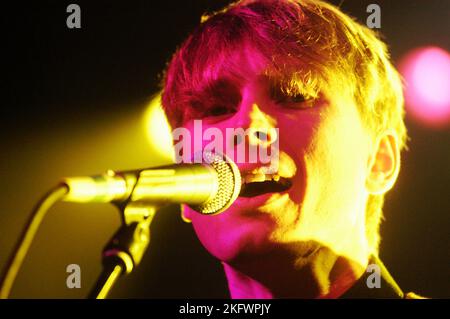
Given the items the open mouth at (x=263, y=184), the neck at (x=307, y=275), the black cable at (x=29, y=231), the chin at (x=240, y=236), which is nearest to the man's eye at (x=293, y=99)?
the open mouth at (x=263, y=184)

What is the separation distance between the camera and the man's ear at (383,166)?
175 centimetres

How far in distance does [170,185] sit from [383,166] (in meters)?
1.03

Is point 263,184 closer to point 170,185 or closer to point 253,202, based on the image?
point 253,202

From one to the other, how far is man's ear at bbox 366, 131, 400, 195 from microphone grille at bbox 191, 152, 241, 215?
0.76 metres

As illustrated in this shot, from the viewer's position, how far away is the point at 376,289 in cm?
169

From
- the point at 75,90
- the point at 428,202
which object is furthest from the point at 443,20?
the point at 75,90

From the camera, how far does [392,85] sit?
188cm

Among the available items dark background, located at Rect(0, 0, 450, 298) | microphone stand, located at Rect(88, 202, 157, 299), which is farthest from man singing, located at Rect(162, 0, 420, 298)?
microphone stand, located at Rect(88, 202, 157, 299)

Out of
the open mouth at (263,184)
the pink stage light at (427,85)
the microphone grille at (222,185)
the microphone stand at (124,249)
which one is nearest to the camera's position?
Result: the microphone stand at (124,249)

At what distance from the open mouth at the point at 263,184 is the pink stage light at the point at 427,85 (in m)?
0.66

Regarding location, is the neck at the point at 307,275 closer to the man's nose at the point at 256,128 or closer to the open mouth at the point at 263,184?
the open mouth at the point at 263,184

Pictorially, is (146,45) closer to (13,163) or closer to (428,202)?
(13,163)

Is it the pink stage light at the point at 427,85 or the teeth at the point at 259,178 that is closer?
the teeth at the point at 259,178

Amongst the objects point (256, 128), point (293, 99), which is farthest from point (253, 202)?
point (293, 99)
